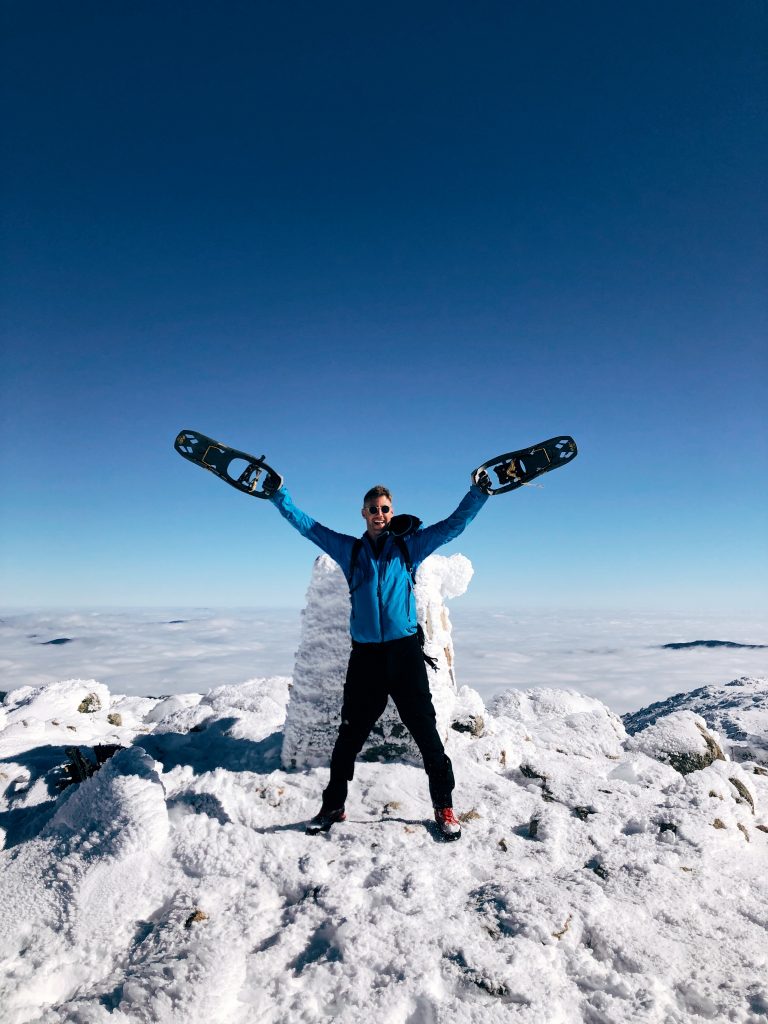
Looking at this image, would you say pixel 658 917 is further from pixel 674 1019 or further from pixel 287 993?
pixel 287 993

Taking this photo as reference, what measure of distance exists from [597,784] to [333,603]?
11.6 ft

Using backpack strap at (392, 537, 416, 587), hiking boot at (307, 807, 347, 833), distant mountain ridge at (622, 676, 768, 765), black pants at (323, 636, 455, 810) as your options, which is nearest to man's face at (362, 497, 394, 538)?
backpack strap at (392, 537, 416, 587)

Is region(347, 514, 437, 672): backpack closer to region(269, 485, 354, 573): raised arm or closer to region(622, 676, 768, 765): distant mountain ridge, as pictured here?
region(269, 485, 354, 573): raised arm

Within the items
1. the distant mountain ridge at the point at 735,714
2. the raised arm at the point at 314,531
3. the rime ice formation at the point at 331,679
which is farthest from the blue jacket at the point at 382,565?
the distant mountain ridge at the point at 735,714

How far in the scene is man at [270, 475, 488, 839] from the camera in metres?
4.43

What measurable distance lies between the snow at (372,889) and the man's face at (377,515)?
5.39 feet

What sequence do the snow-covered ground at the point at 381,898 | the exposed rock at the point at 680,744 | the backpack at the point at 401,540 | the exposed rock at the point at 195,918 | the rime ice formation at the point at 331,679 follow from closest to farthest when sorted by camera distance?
the snow-covered ground at the point at 381,898
the exposed rock at the point at 195,918
the backpack at the point at 401,540
the rime ice formation at the point at 331,679
the exposed rock at the point at 680,744

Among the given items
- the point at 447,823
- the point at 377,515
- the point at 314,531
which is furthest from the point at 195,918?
the point at 377,515

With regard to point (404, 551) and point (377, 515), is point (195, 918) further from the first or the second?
point (377, 515)

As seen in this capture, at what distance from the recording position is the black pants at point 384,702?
4473mm

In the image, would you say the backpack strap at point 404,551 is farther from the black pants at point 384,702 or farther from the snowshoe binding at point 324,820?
the snowshoe binding at point 324,820

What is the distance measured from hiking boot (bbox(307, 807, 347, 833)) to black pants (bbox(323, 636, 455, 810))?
0.09m

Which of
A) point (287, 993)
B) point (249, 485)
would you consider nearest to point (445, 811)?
point (287, 993)

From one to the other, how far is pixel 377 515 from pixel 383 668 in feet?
4.73
